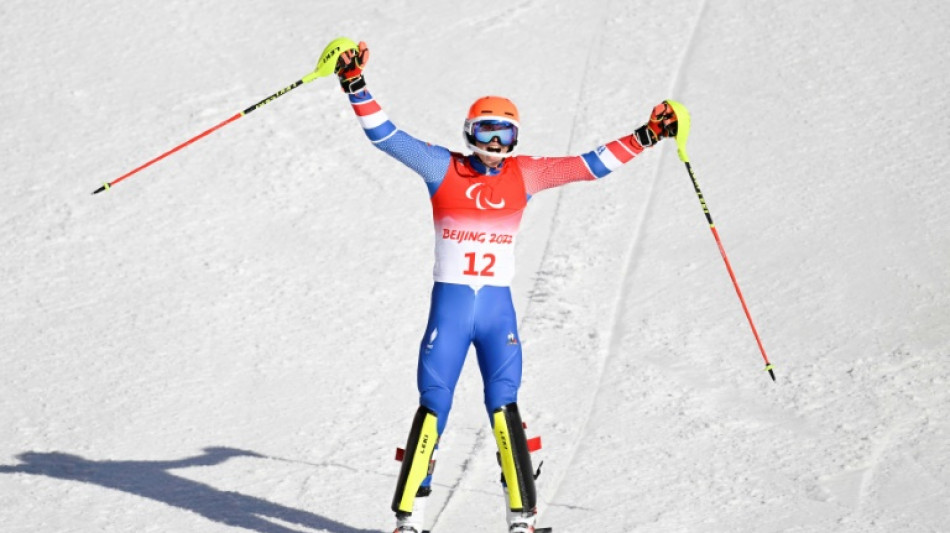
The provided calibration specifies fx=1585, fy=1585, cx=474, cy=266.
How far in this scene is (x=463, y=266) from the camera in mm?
7645

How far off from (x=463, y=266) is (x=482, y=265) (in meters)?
0.09

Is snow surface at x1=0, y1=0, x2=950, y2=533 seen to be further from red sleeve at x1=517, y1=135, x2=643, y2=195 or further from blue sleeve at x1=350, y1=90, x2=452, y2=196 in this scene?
blue sleeve at x1=350, y1=90, x2=452, y2=196

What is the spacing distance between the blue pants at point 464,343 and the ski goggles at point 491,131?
A: 2.36 feet

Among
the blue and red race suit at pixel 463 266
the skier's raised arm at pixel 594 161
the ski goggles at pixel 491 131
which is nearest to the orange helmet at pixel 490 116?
the ski goggles at pixel 491 131

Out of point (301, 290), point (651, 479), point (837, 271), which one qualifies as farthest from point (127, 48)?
point (651, 479)

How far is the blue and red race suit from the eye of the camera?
7.62m

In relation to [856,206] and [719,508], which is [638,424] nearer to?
[719,508]

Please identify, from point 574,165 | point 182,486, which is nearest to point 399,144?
point 574,165

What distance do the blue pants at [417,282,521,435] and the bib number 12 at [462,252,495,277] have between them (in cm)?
7

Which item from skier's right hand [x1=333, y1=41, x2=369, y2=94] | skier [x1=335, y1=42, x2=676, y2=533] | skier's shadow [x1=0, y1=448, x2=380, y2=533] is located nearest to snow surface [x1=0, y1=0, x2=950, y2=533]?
skier's shadow [x1=0, y1=448, x2=380, y2=533]

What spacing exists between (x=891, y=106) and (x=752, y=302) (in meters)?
3.65

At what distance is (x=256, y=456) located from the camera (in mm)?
8977

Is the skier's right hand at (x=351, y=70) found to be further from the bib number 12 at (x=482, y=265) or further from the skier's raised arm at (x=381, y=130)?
the bib number 12 at (x=482, y=265)

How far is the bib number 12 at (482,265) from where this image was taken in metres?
7.64
